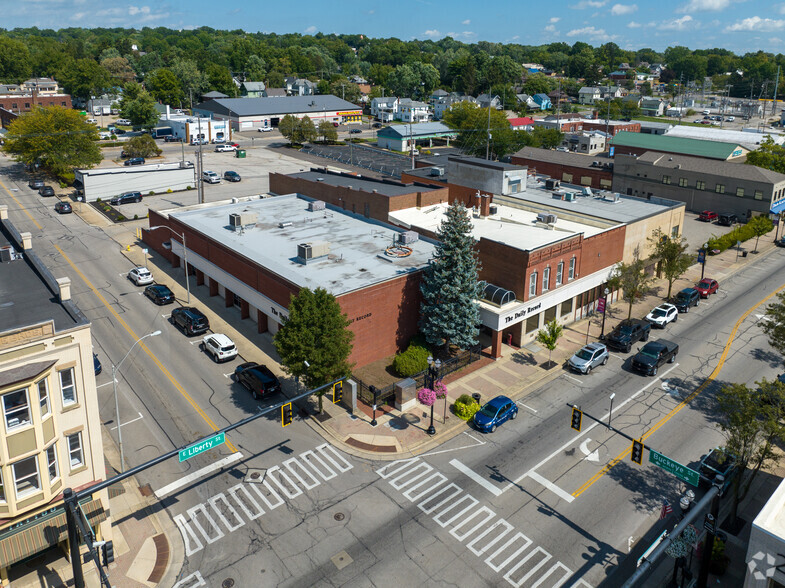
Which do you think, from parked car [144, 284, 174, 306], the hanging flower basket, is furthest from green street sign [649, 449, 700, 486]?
parked car [144, 284, 174, 306]

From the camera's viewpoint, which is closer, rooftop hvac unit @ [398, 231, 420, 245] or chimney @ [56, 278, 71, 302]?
chimney @ [56, 278, 71, 302]

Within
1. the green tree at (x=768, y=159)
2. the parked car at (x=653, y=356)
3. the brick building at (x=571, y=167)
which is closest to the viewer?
the parked car at (x=653, y=356)

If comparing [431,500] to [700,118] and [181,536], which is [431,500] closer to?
[181,536]

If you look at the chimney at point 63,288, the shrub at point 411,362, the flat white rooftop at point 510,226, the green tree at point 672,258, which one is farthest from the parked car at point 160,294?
the green tree at point 672,258

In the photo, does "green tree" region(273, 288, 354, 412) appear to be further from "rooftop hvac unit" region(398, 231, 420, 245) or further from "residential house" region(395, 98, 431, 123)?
"residential house" region(395, 98, 431, 123)

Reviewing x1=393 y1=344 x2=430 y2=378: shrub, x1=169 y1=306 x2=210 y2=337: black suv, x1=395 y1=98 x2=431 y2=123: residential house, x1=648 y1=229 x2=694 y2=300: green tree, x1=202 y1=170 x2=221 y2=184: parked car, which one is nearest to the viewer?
x1=393 y1=344 x2=430 y2=378: shrub

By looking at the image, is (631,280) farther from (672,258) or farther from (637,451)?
(637,451)

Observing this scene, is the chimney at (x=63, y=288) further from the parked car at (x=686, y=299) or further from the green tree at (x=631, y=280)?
the parked car at (x=686, y=299)
